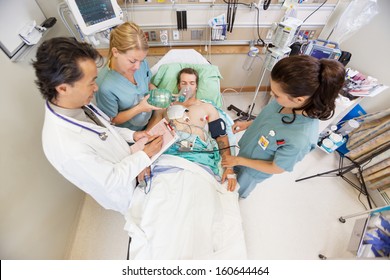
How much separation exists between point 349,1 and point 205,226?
263 cm

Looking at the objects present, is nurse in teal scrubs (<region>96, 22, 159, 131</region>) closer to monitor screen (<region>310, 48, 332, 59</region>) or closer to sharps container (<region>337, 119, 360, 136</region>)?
monitor screen (<region>310, 48, 332, 59</region>)

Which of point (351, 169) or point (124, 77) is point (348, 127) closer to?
point (351, 169)

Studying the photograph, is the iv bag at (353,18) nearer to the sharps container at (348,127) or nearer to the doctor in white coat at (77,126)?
the sharps container at (348,127)

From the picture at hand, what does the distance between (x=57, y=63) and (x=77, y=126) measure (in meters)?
0.27

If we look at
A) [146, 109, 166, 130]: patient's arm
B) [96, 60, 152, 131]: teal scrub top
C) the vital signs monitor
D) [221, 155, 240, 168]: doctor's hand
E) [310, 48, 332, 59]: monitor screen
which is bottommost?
[146, 109, 166, 130]: patient's arm

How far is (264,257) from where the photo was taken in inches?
63.3

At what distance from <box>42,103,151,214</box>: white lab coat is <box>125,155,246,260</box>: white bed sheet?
0.65ft

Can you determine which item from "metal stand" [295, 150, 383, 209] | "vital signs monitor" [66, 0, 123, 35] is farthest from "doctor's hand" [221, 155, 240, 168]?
"vital signs monitor" [66, 0, 123, 35]

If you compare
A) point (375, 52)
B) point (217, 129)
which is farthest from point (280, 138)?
point (375, 52)

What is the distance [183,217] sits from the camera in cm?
110

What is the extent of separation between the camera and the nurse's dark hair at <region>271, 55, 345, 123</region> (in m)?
0.81

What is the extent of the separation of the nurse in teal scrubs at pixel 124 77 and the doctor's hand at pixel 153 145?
8.0 inches
